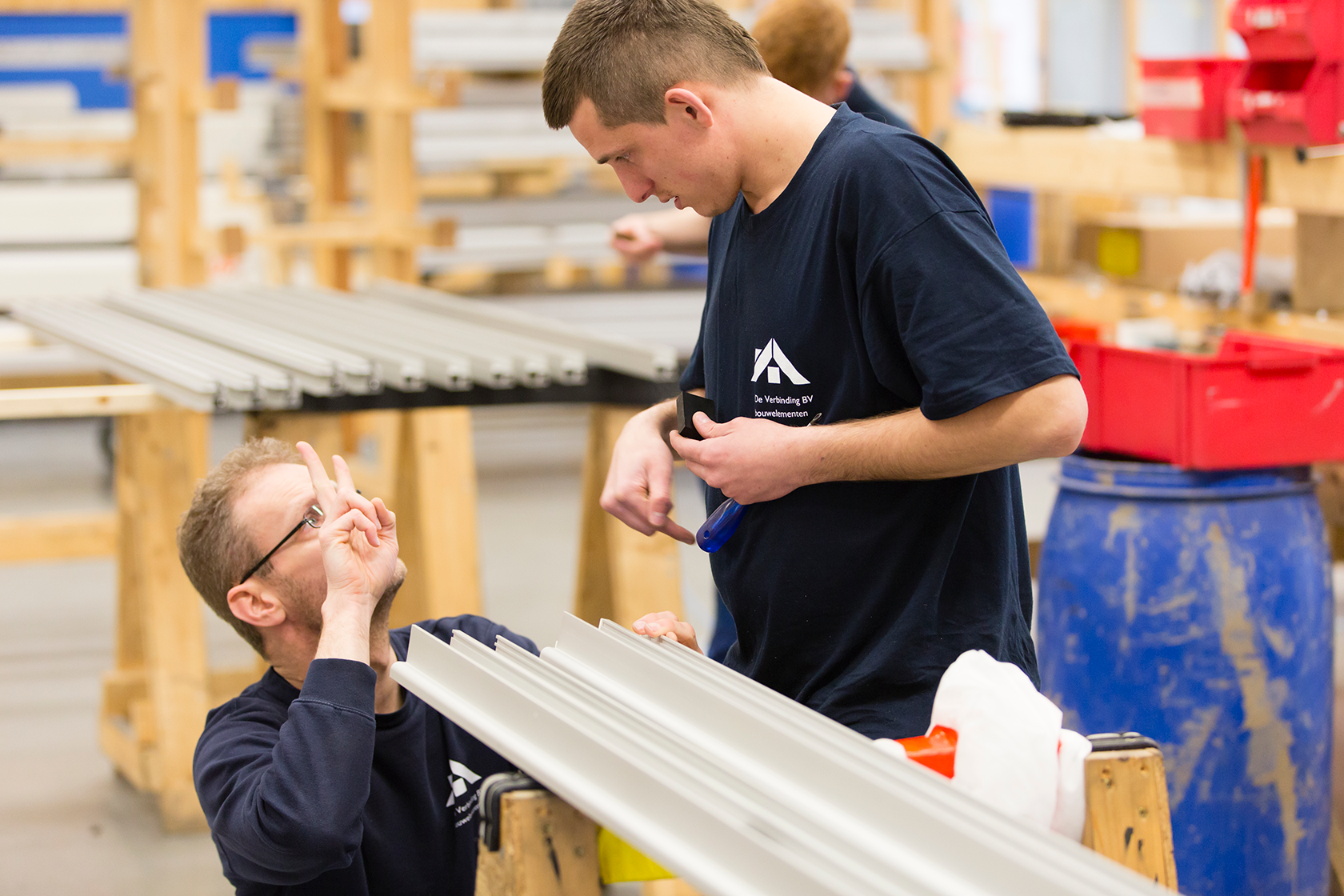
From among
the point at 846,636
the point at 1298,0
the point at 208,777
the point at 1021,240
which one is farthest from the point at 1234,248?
the point at 208,777

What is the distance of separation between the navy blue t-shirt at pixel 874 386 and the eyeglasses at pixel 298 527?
19.6 inches

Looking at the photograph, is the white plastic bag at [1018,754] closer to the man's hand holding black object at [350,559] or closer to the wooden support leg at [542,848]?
the wooden support leg at [542,848]

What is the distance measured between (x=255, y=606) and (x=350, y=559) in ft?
0.58

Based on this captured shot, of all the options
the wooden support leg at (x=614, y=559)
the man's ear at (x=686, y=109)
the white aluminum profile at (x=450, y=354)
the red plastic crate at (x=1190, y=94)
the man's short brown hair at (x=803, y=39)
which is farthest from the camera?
the red plastic crate at (x=1190, y=94)

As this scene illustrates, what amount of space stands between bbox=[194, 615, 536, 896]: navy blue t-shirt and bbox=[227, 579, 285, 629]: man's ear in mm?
84

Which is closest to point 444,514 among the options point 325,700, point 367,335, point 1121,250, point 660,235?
point 367,335

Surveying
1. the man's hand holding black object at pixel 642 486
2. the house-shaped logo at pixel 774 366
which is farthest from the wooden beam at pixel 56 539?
the house-shaped logo at pixel 774 366

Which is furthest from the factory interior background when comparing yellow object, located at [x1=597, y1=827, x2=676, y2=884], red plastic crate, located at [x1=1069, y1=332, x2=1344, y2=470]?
yellow object, located at [x1=597, y1=827, x2=676, y2=884]

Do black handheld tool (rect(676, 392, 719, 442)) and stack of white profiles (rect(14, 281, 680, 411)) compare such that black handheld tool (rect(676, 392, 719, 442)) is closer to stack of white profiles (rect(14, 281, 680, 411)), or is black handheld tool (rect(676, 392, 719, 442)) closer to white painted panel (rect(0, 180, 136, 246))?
stack of white profiles (rect(14, 281, 680, 411))

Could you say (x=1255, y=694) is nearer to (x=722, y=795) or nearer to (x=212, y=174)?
(x=722, y=795)

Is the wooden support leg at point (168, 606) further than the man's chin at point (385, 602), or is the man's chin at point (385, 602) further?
the wooden support leg at point (168, 606)

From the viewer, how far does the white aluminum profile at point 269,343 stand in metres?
2.97

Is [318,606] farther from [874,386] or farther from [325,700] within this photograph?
[874,386]

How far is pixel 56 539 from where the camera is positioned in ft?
13.4
